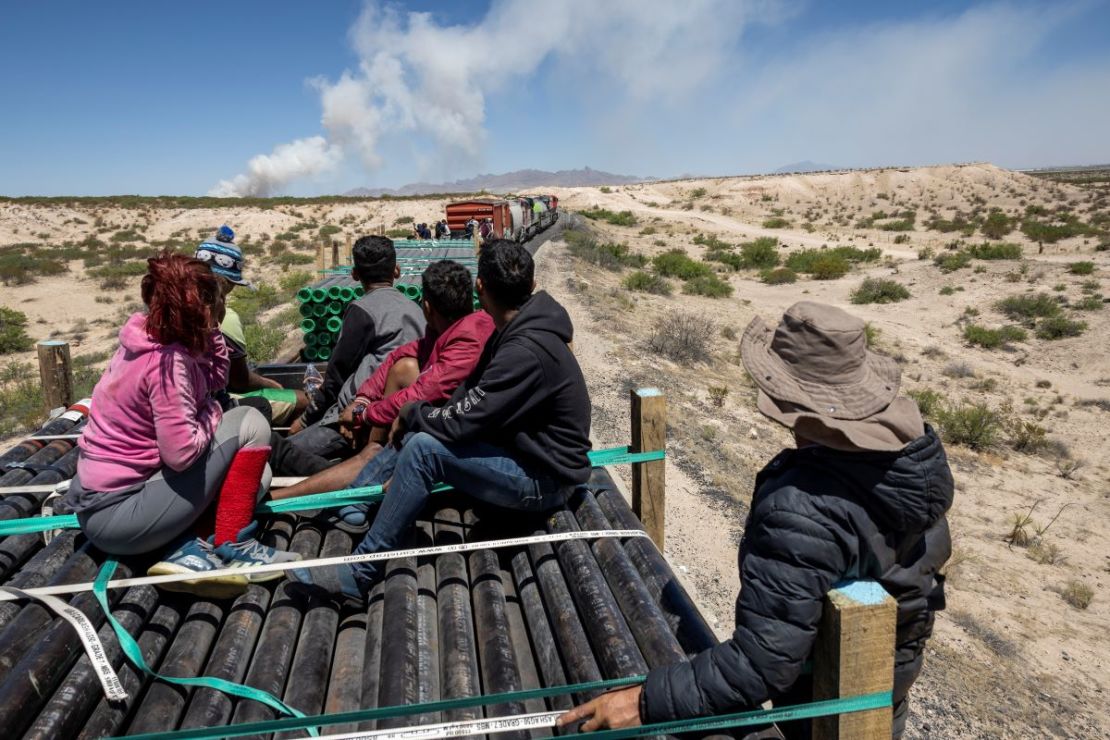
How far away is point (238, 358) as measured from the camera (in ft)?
14.5

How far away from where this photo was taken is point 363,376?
4484 mm

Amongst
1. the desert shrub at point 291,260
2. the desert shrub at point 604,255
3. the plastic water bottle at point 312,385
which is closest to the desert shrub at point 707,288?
the desert shrub at point 604,255

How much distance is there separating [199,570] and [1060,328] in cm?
1936

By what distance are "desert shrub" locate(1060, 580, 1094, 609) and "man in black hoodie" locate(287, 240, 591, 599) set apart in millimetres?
6258

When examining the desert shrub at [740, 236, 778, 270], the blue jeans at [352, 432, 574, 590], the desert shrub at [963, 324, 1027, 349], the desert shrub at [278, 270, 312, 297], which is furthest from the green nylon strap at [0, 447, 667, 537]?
the desert shrub at [740, 236, 778, 270]

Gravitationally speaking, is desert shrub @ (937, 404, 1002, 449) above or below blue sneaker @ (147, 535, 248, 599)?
below

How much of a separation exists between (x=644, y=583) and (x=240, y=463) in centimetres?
184

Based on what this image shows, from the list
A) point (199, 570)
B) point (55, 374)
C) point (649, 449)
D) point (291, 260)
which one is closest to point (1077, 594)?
point (649, 449)

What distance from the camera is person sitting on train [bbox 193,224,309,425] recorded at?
405 cm

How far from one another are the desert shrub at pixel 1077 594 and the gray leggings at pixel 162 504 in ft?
25.2

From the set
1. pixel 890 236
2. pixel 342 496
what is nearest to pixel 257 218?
pixel 890 236

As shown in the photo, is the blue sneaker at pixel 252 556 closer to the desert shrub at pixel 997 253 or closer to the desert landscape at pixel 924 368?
the desert landscape at pixel 924 368

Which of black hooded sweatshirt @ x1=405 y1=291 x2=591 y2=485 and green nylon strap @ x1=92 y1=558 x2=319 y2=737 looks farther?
black hooded sweatshirt @ x1=405 y1=291 x2=591 y2=485

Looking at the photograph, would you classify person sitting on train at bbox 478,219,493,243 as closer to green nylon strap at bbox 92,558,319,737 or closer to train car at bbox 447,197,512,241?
train car at bbox 447,197,512,241
